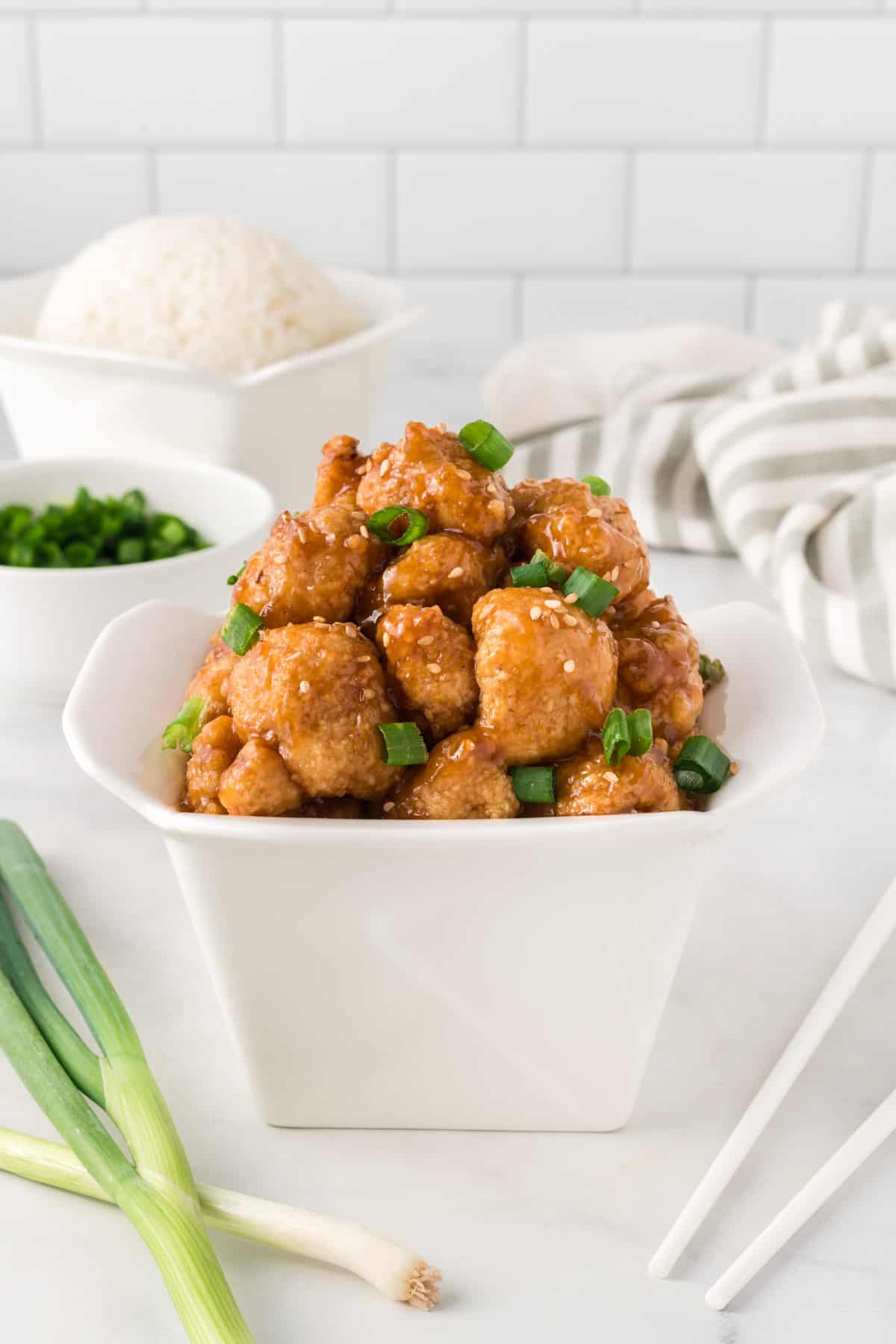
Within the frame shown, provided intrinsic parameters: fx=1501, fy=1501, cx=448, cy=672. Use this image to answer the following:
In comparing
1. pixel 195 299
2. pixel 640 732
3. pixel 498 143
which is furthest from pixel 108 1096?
pixel 498 143

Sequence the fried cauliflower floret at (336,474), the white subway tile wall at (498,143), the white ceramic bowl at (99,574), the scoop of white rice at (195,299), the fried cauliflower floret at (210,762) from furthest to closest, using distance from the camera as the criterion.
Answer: the white subway tile wall at (498,143), the scoop of white rice at (195,299), the white ceramic bowl at (99,574), the fried cauliflower floret at (336,474), the fried cauliflower floret at (210,762)

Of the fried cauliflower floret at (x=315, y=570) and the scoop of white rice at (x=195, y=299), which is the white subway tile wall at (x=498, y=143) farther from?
the fried cauliflower floret at (x=315, y=570)

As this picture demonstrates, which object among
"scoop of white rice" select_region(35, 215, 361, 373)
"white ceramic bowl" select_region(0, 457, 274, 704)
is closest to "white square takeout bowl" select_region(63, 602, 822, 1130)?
"white ceramic bowl" select_region(0, 457, 274, 704)

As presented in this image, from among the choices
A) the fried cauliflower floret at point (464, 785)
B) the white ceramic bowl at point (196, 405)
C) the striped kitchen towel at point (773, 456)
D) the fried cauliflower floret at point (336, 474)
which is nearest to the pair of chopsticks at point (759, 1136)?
the fried cauliflower floret at point (464, 785)

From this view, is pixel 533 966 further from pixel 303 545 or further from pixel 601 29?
pixel 601 29

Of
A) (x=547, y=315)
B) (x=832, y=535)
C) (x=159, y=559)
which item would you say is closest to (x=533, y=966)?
(x=159, y=559)

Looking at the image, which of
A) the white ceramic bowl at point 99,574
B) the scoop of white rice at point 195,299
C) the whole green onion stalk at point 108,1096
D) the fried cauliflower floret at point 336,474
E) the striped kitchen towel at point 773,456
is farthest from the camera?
the scoop of white rice at point 195,299

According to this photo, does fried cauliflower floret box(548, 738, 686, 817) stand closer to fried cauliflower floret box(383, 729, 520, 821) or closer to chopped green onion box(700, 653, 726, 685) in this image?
fried cauliflower floret box(383, 729, 520, 821)
